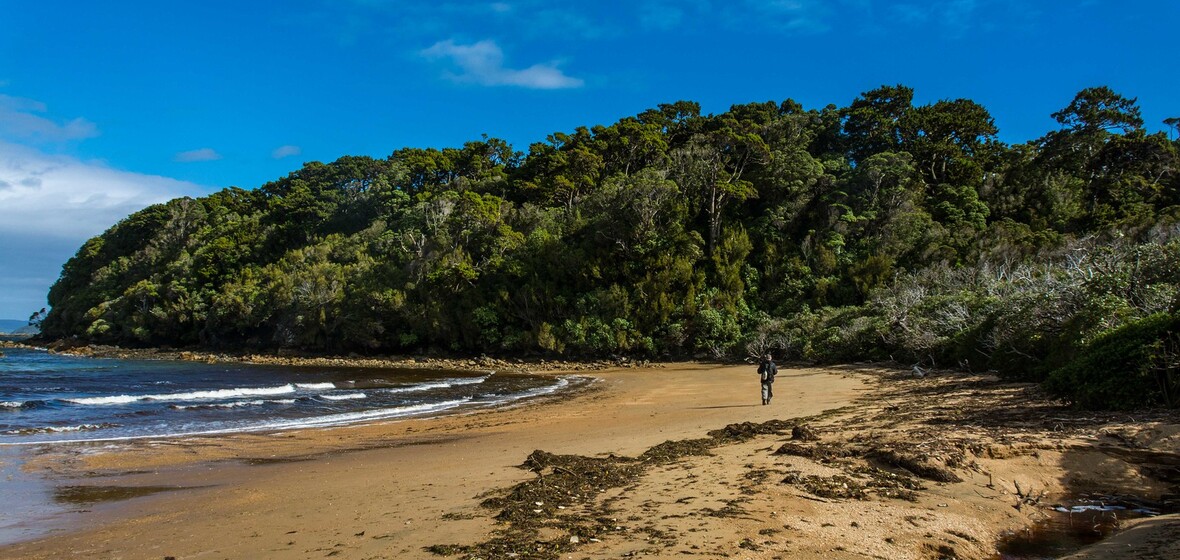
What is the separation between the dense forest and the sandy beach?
9.12m

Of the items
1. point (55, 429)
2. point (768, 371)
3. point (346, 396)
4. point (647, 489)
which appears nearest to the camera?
point (647, 489)

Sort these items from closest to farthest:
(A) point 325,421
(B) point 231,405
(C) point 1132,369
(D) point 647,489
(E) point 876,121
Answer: (D) point 647,489, (C) point 1132,369, (A) point 325,421, (B) point 231,405, (E) point 876,121

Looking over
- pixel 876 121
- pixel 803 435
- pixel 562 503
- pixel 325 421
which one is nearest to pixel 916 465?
pixel 803 435

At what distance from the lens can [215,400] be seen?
18016 mm

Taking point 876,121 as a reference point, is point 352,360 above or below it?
below

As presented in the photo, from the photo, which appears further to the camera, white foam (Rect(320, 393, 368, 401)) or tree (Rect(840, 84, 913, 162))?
tree (Rect(840, 84, 913, 162))

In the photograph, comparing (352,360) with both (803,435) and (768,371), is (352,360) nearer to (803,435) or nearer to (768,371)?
(768,371)

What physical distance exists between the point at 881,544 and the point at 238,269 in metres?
62.9

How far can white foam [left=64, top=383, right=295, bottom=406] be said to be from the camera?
17.1 metres

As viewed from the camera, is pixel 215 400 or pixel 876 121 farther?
pixel 876 121

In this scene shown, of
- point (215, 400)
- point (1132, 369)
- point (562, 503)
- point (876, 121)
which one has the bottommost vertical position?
point (215, 400)

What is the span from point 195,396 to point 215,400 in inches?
67.3

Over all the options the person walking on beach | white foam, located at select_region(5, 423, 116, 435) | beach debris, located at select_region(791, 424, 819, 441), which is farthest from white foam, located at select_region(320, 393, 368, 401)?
beach debris, located at select_region(791, 424, 819, 441)

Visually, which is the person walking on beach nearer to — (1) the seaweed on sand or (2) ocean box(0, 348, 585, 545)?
(1) the seaweed on sand
